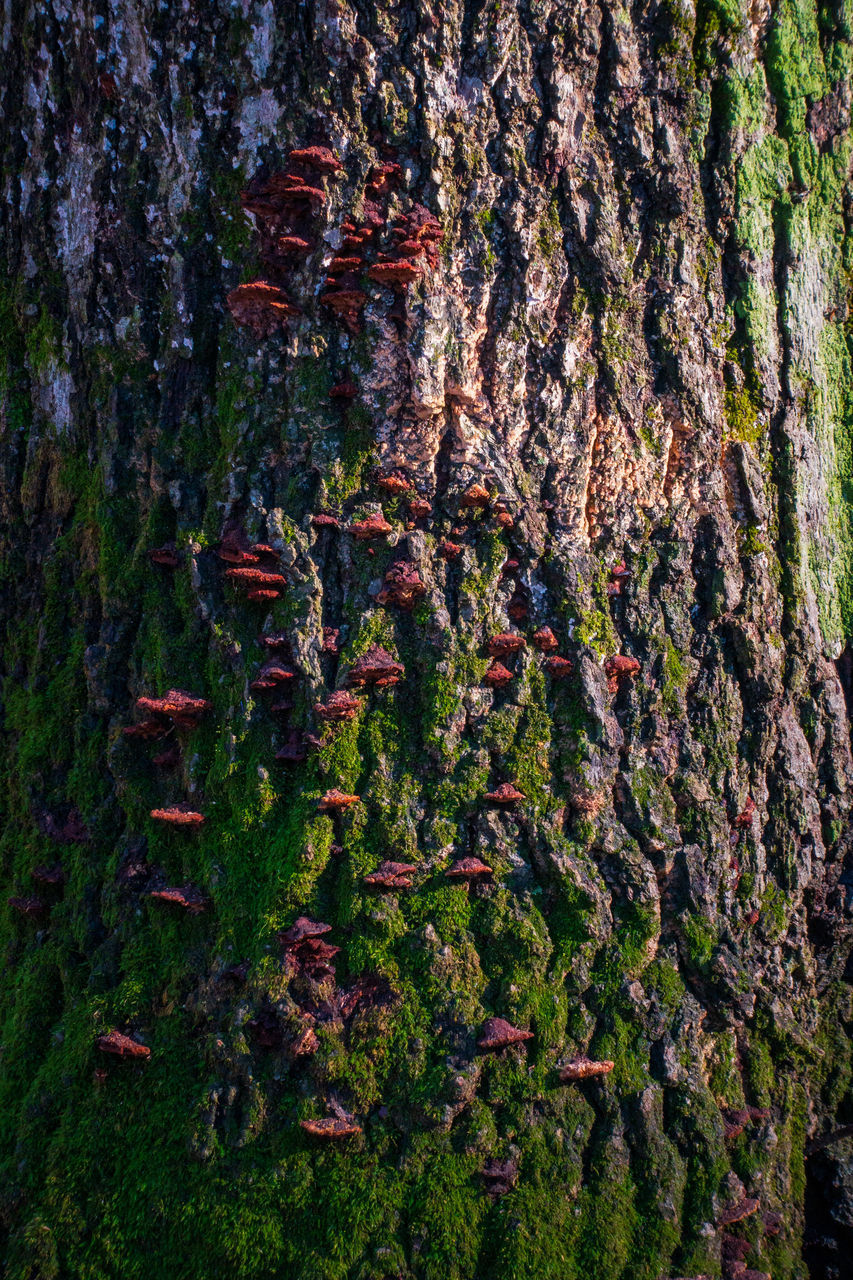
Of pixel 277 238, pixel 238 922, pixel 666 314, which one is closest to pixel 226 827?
pixel 238 922

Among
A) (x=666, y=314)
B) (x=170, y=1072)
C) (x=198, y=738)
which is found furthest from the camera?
(x=666, y=314)

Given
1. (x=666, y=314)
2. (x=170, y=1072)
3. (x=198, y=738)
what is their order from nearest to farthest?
1. (x=170, y=1072)
2. (x=198, y=738)
3. (x=666, y=314)

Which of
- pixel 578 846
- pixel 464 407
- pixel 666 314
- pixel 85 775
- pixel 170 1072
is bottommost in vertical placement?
pixel 170 1072

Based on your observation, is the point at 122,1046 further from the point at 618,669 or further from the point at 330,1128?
the point at 618,669

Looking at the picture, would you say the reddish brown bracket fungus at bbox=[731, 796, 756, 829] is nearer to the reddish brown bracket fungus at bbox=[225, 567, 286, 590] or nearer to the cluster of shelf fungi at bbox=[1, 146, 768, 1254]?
the cluster of shelf fungi at bbox=[1, 146, 768, 1254]

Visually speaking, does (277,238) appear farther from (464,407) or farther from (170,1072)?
(170,1072)

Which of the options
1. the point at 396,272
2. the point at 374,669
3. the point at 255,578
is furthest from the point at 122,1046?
the point at 396,272

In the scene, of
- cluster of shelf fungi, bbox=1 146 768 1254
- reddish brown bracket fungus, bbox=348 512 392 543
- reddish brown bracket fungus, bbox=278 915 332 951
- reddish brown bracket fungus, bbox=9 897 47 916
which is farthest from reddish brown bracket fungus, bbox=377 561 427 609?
reddish brown bracket fungus, bbox=9 897 47 916

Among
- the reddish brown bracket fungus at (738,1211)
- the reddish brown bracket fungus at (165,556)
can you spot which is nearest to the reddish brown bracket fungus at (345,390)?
the reddish brown bracket fungus at (165,556)
